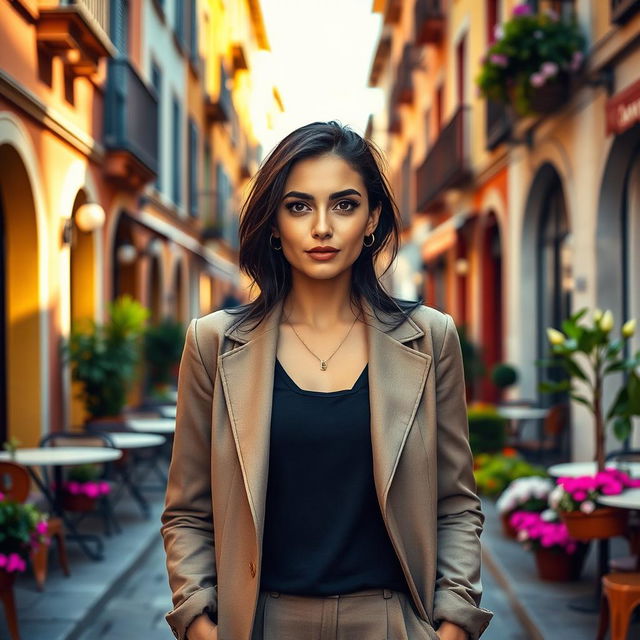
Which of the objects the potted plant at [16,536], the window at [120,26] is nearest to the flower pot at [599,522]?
the potted plant at [16,536]

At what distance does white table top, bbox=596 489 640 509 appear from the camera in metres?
5.03

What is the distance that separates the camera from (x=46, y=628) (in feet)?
17.7

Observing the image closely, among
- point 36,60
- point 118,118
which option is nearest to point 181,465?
point 36,60

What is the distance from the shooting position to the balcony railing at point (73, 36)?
9.04 meters

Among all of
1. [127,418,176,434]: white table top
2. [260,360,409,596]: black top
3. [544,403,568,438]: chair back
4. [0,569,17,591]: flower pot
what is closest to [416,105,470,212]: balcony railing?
[544,403,568,438]: chair back

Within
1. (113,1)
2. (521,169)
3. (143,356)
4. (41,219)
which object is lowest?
(143,356)

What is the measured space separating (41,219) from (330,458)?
8112 mm

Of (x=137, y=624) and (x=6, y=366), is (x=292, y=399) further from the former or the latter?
→ (x=6, y=366)

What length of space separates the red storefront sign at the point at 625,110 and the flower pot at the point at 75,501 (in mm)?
4864

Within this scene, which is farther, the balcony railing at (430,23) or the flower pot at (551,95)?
the balcony railing at (430,23)

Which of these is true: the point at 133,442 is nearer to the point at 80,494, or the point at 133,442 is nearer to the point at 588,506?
the point at 80,494

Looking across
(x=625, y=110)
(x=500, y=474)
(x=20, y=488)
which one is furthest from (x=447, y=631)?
(x=500, y=474)

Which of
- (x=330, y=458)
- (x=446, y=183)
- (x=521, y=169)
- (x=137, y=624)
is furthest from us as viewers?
(x=446, y=183)

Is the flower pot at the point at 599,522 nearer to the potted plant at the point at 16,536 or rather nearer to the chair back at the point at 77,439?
the potted plant at the point at 16,536
